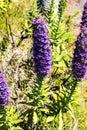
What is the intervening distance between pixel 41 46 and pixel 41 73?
1.35 ft

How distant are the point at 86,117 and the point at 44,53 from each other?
1635 mm

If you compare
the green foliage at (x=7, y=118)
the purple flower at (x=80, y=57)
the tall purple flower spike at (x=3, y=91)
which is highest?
the purple flower at (x=80, y=57)

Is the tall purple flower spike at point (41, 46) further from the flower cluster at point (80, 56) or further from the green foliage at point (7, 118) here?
the green foliage at point (7, 118)

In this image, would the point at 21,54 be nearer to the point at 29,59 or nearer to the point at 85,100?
the point at 29,59

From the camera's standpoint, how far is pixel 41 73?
376 cm

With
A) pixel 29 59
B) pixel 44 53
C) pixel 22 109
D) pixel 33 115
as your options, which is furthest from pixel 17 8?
pixel 44 53

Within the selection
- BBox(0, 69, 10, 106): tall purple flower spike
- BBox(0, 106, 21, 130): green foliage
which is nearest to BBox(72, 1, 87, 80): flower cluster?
BBox(0, 69, 10, 106): tall purple flower spike

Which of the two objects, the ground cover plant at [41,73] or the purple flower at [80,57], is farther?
Answer: the ground cover plant at [41,73]

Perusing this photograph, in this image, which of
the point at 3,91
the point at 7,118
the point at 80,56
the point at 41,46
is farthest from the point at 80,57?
the point at 7,118

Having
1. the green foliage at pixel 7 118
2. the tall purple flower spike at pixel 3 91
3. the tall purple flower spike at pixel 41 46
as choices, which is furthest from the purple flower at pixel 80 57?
the green foliage at pixel 7 118

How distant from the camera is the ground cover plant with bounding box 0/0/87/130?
3492mm

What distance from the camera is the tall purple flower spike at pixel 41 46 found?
3.30m

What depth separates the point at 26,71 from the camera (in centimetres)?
549

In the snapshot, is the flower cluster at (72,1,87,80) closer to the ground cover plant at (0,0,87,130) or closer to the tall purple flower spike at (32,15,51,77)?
the ground cover plant at (0,0,87,130)
